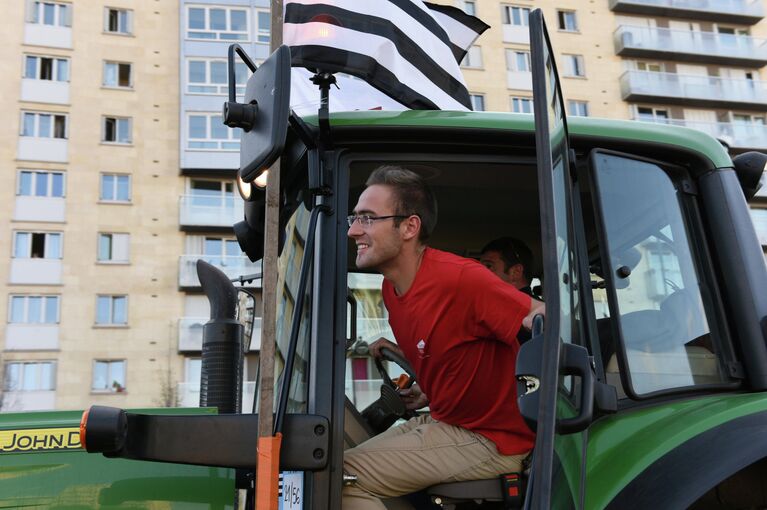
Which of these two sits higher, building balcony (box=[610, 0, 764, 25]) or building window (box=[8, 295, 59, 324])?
building balcony (box=[610, 0, 764, 25])

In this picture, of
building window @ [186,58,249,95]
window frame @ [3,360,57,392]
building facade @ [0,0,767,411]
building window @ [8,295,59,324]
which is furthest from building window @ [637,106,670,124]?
window frame @ [3,360,57,392]

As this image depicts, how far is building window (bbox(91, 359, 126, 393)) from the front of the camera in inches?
1099

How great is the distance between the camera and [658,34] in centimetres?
3544

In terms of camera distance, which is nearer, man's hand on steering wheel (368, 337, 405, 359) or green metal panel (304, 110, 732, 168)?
green metal panel (304, 110, 732, 168)

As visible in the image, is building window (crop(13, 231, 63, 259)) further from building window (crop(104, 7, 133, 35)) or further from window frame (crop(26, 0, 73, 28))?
building window (crop(104, 7, 133, 35))

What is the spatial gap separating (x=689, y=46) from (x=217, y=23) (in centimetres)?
2115

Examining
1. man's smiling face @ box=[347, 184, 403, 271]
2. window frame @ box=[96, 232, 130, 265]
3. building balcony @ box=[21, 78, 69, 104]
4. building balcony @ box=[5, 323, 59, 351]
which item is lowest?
man's smiling face @ box=[347, 184, 403, 271]

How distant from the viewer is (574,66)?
1375 inches

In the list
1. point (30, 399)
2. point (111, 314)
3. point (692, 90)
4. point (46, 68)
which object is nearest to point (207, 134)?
point (46, 68)

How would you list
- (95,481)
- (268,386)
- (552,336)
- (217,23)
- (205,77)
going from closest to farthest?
(552,336), (268,386), (95,481), (205,77), (217,23)

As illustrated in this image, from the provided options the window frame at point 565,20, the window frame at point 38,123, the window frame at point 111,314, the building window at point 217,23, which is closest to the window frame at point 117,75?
the window frame at point 38,123

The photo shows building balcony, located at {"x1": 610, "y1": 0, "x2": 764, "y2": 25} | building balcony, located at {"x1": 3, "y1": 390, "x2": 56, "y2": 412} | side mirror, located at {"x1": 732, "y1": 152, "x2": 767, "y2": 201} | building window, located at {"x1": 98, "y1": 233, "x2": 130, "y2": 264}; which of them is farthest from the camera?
building balcony, located at {"x1": 610, "y1": 0, "x2": 764, "y2": 25}

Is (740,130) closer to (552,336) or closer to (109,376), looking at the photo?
(109,376)

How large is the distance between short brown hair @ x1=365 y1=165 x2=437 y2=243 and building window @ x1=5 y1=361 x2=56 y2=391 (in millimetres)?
27799
